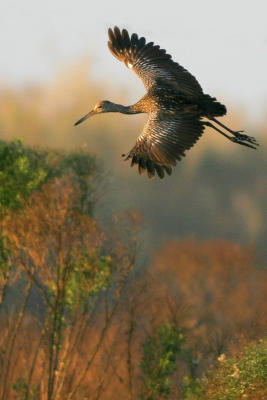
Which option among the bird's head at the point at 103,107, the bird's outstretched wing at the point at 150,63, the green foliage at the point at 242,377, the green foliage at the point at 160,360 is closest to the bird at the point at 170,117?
the bird's outstretched wing at the point at 150,63

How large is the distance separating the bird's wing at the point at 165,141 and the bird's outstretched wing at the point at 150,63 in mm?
586

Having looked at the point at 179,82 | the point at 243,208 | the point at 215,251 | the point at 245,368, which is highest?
the point at 243,208

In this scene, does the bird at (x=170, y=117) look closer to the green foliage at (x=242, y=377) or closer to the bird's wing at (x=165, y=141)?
the bird's wing at (x=165, y=141)

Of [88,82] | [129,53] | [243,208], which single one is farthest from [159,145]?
[88,82]

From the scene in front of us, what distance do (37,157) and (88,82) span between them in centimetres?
6836

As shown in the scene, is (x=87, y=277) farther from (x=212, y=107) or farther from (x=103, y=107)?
(x=212, y=107)

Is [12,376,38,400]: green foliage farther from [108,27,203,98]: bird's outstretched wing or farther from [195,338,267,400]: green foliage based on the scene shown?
[108,27,203,98]: bird's outstretched wing

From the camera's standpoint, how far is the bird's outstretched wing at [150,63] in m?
18.9

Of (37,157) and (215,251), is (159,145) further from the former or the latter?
(215,251)

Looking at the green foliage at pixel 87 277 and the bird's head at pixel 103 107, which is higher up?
the green foliage at pixel 87 277

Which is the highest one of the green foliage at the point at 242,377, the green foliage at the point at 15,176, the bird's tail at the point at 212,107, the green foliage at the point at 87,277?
the green foliage at the point at 15,176

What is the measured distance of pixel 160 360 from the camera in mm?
26641

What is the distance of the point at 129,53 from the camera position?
20.4 meters

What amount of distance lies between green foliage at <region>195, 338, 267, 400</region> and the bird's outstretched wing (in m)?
4.64
